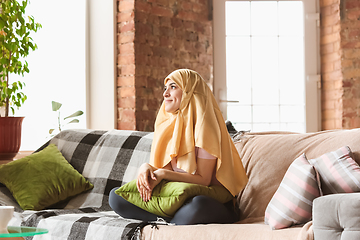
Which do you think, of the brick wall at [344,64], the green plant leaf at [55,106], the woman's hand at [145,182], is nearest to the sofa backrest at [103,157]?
the green plant leaf at [55,106]

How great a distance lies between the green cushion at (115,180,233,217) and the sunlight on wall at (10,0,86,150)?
1.92m

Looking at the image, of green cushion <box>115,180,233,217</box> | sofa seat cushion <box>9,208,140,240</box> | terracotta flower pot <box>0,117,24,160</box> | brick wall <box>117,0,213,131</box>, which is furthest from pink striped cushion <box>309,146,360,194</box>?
terracotta flower pot <box>0,117,24,160</box>

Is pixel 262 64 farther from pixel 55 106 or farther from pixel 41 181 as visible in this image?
pixel 41 181

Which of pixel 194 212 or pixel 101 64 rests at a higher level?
pixel 101 64

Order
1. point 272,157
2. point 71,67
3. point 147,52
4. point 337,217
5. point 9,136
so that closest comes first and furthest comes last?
point 337,217 → point 272,157 → point 9,136 → point 147,52 → point 71,67

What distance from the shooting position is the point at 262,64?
4094mm

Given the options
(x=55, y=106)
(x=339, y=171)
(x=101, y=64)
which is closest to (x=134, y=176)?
(x=55, y=106)

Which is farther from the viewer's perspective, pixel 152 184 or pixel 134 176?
pixel 134 176

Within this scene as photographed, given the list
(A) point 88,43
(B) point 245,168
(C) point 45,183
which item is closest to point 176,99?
(B) point 245,168

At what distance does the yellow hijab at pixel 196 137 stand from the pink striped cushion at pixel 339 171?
1.32 ft

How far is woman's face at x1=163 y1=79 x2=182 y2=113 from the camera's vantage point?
222 cm

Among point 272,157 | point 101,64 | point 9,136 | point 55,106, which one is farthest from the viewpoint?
point 101,64

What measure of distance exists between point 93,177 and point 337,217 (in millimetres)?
1772

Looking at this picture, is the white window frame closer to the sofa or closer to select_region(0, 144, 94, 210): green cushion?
the sofa
